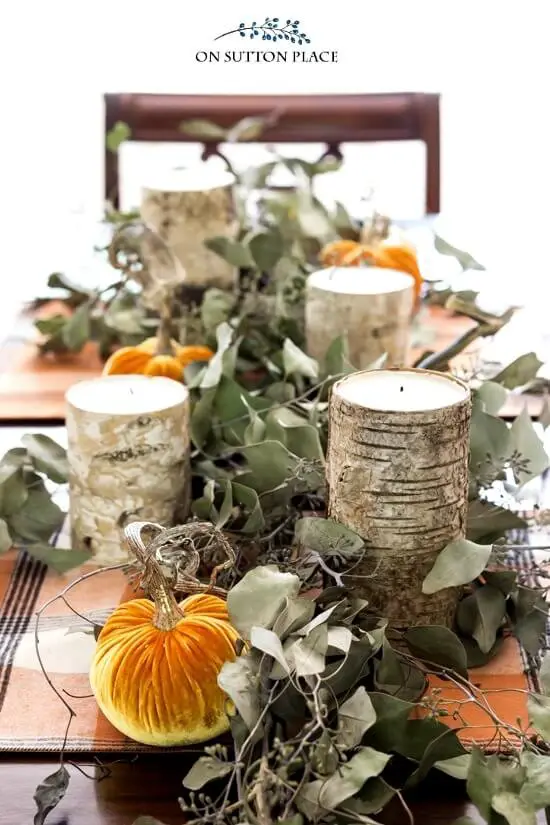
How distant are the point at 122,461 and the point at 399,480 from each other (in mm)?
219

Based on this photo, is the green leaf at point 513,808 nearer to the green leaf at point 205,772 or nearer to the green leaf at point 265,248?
the green leaf at point 205,772

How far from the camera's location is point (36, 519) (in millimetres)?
832

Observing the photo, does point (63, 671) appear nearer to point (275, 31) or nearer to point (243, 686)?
point (243, 686)

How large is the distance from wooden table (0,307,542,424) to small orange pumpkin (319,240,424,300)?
8 centimetres

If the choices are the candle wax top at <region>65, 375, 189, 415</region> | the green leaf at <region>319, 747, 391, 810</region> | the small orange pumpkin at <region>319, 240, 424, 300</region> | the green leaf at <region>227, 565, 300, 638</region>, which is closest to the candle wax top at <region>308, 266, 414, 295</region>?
the small orange pumpkin at <region>319, 240, 424, 300</region>

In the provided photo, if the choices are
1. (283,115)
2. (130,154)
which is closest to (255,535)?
(283,115)

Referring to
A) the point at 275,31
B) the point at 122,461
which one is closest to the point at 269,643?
the point at 122,461

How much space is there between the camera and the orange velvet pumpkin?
0.58 meters

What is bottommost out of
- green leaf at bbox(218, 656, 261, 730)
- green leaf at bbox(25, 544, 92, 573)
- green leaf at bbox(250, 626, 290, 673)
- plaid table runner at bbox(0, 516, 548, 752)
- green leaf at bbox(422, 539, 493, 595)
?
plaid table runner at bbox(0, 516, 548, 752)

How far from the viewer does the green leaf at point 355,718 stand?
53cm

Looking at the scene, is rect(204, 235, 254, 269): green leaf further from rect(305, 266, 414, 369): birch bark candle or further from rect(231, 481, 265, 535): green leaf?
rect(231, 481, 265, 535): green leaf

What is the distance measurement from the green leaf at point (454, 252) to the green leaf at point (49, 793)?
55 cm

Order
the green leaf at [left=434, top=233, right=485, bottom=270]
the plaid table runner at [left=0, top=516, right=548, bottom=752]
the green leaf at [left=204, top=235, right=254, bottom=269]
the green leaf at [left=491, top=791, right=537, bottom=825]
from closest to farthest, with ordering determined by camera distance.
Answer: the green leaf at [left=491, top=791, right=537, bottom=825], the plaid table runner at [left=0, top=516, right=548, bottom=752], the green leaf at [left=434, top=233, right=485, bottom=270], the green leaf at [left=204, top=235, right=254, bottom=269]

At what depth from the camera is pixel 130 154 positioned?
3213 millimetres
